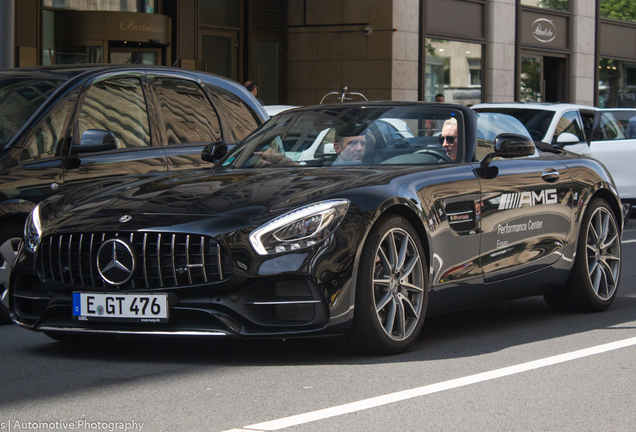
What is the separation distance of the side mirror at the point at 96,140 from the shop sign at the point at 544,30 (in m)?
24.2

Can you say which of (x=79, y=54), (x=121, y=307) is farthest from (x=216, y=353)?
(x=79, y=54)

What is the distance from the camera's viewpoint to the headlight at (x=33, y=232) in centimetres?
550

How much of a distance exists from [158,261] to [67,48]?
1529 cm

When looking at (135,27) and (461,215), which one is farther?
(135,27)

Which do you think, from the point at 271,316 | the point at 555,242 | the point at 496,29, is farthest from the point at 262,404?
the point at 496,29

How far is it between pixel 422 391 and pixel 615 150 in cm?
1192

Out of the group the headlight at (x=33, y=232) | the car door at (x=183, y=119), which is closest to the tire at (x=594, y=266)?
the car door at (x=183, y=119)

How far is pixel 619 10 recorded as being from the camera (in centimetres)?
3334

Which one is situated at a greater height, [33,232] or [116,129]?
[116,129]

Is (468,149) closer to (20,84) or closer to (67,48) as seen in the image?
(20,84)

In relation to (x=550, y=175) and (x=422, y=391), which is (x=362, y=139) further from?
(x=422, y=391)

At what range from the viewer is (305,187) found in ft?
17.6

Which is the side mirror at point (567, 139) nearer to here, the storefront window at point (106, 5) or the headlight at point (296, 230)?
the headlight at point (296, 230)

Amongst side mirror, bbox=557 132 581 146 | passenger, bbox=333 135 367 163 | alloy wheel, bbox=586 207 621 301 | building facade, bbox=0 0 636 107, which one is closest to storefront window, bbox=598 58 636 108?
building facade, bbox=0 0 636 107
